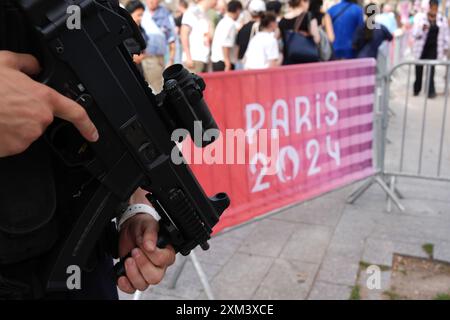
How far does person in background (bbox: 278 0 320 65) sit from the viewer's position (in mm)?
5988

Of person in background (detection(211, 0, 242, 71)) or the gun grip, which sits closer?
the gun grip

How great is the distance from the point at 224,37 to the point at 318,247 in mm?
4474

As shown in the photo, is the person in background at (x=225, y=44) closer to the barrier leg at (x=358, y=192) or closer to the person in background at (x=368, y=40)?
the person in background at (x=368, y=40)

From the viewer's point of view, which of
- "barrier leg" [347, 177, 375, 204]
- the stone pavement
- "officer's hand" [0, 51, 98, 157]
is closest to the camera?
"officer's hand" [0, 51, 98, 157]

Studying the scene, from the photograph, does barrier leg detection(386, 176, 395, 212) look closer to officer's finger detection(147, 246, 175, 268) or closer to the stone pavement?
the stone pavement

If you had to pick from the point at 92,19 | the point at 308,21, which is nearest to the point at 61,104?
the point at 92,19

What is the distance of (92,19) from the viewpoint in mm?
1154

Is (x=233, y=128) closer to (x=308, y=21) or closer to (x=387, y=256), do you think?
(x=387, y=256)

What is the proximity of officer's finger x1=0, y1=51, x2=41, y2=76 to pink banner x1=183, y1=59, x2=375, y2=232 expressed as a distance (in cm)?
201

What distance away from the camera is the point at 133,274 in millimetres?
1377

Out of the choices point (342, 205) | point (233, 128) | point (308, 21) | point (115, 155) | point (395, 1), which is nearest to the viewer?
point (115, 155)

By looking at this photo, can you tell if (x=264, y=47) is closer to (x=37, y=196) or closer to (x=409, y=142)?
(x=409, y=142)

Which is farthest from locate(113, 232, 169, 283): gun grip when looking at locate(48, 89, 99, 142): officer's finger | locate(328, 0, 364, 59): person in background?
locate(328, 0, 364, 59): person in background
